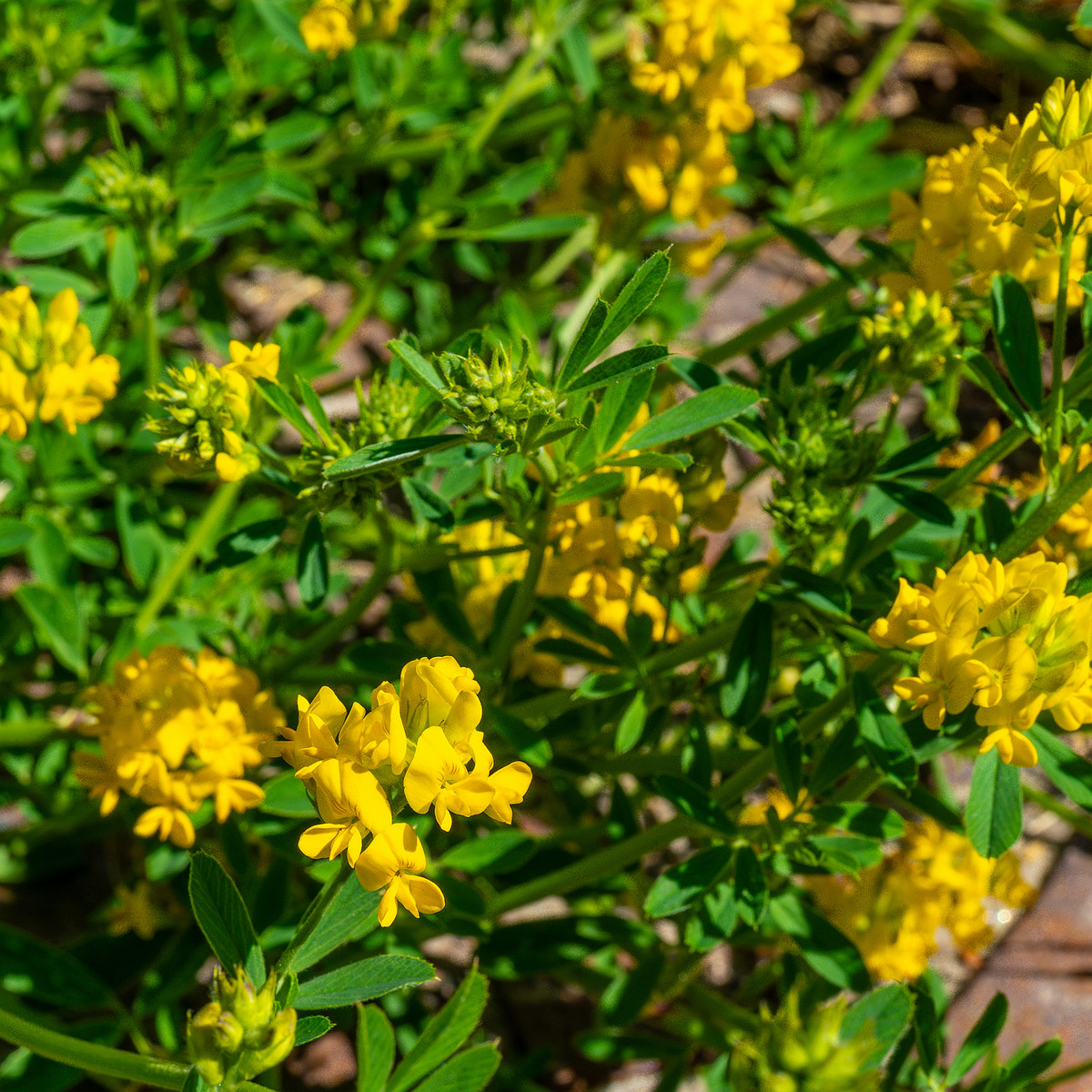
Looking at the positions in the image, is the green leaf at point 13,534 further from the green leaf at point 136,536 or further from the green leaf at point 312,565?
the green leaf at point 312,565

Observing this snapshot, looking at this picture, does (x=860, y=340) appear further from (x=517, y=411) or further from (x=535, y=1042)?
(x=535, y=1042)

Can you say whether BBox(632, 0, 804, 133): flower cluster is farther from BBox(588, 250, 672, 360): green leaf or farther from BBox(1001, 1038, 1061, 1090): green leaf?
BBox(1001, 1038, 1061, 1090): green leaf

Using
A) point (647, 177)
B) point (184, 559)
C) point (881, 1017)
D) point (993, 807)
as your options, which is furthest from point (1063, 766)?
point (184, 559)

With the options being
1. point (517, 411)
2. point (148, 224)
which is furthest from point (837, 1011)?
point (148, 224)

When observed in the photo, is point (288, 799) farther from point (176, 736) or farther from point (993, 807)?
point (993, 807)

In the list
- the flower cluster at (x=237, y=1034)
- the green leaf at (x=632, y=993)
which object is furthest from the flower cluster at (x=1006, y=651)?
the green leaf at (x=632, y=993)
